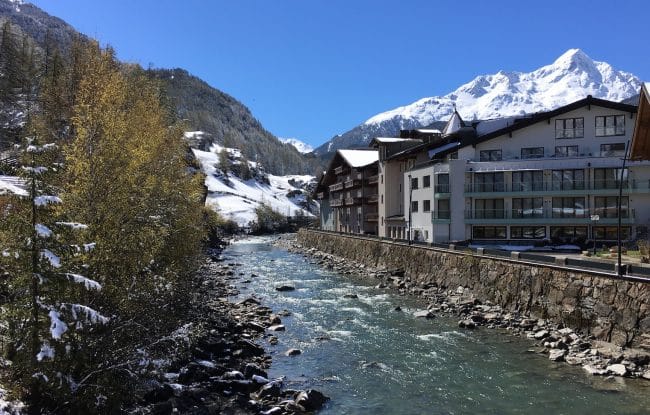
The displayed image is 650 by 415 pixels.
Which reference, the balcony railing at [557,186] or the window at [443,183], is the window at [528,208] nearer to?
the balcony railing at [557,186]

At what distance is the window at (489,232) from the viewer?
4625 centimetres

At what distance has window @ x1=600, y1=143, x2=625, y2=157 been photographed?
43.2 meters

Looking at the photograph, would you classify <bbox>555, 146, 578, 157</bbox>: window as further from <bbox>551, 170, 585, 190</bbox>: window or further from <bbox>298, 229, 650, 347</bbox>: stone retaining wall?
<bbox>298, 229, 650, 347</bbox>: stone retaining wall

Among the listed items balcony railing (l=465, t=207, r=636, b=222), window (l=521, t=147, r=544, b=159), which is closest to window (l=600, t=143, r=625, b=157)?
balcony railing (l=465, t=207, r=636, b=222)

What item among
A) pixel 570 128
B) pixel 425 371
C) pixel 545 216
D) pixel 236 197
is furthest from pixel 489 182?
pixel 236 197

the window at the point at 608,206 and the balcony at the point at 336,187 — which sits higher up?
the balcony at the point at 336,187

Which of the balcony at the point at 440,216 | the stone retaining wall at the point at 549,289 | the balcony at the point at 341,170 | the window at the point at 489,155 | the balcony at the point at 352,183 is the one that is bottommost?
the stone retaining wall at the point at 549,289

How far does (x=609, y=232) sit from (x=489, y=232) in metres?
10.6

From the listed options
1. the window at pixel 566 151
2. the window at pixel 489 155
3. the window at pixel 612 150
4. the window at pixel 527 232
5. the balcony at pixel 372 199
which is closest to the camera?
the window at pixel 612 150

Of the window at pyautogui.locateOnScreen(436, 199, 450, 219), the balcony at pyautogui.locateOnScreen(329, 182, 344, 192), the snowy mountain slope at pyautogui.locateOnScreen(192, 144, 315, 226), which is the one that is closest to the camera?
the window at pyautogui.locateOnScreen(436, 199, 450, 219)

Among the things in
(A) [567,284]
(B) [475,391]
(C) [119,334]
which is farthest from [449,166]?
(C) [119,334]

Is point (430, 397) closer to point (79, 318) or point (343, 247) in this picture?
point (79, 318)

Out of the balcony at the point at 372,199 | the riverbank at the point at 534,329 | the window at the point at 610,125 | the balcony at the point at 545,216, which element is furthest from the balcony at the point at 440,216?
the balcony at the point at 372,199

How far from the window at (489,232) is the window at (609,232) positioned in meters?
8.16
